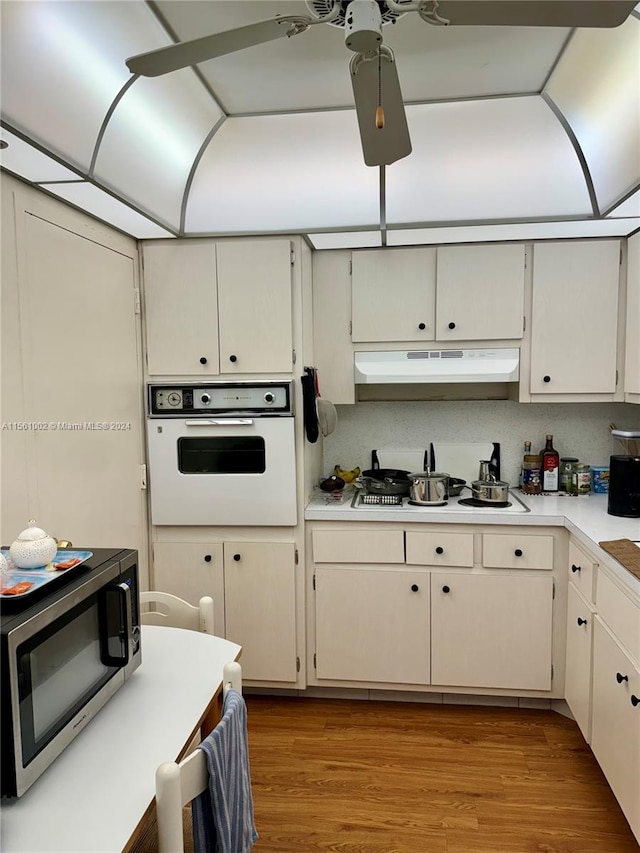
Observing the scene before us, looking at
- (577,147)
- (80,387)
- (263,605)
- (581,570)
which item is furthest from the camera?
(263,605)

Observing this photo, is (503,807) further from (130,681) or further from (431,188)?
(431,188)

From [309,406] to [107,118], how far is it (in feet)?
4.55

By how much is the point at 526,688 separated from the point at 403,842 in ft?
3.19

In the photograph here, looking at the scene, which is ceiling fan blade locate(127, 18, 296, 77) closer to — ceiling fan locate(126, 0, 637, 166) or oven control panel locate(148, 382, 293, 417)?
ceiling fan locate(126, 0, 637, 166)

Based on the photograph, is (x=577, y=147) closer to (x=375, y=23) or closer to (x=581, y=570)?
(x=375, y=23)

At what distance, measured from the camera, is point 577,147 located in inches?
94.0

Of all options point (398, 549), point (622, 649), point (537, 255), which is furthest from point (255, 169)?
point (622, 649)

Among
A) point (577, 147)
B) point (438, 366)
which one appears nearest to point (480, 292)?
point (438, 366)

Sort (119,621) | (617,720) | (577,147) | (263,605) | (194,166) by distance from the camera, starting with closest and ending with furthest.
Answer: (119,621) < (617,720) < (577,147) < (194,166) < (263,605)

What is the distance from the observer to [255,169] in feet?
8.31

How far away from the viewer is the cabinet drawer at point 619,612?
5.65 ft

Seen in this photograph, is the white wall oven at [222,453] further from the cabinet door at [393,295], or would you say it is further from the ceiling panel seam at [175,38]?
the ceiling panel seam at [175,38]

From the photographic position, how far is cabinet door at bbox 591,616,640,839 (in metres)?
1.70

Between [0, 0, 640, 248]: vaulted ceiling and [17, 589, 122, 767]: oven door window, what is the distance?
133 cm
